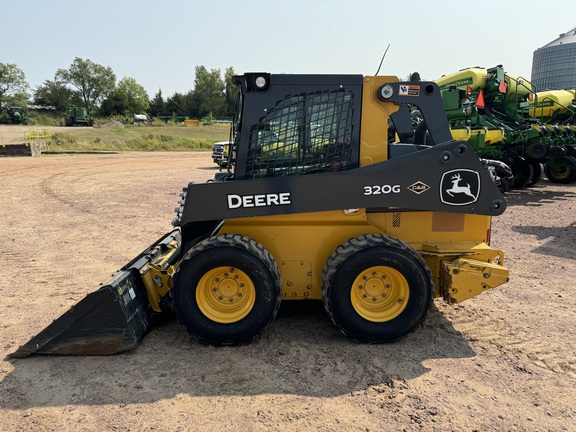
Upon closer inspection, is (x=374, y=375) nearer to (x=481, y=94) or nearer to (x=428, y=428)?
(x=428, y=428)

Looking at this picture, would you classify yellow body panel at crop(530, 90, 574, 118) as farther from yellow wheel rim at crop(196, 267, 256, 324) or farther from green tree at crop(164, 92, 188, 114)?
green tree at crop(164, 92, 188, 114)

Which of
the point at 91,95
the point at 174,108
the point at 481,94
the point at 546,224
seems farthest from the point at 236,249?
the point at 91,95

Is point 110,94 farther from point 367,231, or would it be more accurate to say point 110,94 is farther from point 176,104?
point 367,231

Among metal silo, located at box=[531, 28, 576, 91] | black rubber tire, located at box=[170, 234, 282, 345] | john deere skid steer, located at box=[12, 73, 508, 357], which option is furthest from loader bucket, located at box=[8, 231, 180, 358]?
metal silo, located at box=[531, 28, 576, 91]

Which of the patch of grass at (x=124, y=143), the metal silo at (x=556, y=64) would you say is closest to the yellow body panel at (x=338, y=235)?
the metal silo at (x=556, y=64)

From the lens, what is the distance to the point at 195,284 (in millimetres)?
4215

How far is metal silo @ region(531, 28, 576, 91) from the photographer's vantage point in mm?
29172

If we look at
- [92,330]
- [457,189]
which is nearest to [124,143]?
[92,330]

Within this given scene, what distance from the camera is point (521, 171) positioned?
14.7 m

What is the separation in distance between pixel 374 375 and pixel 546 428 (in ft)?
4.00

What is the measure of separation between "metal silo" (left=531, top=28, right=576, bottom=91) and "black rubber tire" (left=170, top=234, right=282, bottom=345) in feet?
97.6

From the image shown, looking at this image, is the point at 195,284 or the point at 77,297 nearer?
the point at 195,284

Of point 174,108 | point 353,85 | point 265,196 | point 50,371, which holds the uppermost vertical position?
point 174,108

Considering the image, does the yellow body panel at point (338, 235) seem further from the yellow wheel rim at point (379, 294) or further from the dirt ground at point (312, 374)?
the dirt ground at point (312, 374)
